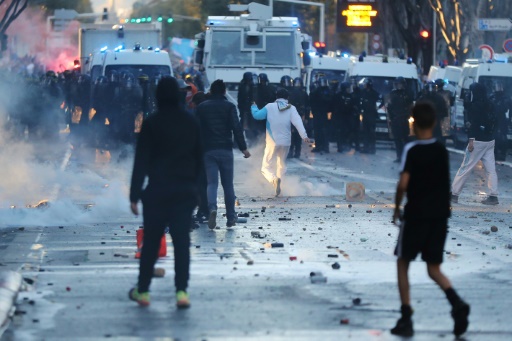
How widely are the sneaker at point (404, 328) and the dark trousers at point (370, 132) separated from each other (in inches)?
884

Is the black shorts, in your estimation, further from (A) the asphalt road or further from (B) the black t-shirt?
(A) the asphalt road

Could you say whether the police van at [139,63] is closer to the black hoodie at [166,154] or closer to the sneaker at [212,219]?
the sneaker at [212,219]

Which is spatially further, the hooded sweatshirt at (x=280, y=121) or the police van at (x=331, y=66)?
the police van at (x=331, y=66)

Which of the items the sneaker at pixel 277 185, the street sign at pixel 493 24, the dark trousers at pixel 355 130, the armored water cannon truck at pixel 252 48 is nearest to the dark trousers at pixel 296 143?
the dark trousers at pixel 355 130

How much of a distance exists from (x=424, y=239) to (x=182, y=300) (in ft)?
6.11

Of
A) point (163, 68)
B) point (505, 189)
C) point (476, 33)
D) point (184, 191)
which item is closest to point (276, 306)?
point (184, 191)

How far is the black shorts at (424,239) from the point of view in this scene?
8.75 metres

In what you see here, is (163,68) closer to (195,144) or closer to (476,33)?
(476,33)

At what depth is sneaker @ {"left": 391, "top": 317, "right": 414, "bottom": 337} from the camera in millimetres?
8555

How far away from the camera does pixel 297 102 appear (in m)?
29.2

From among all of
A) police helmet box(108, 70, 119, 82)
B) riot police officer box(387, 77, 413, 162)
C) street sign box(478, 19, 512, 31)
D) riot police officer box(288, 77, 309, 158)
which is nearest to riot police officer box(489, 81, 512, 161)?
riot police officer box(387, 77, 413, 162)

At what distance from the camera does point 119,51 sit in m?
32.7

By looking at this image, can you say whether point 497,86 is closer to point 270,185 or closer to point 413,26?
point 270,185

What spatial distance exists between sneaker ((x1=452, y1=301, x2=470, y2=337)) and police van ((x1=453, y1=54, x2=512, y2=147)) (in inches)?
870
